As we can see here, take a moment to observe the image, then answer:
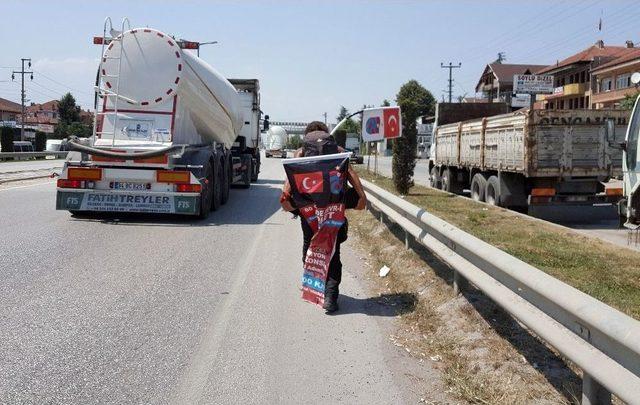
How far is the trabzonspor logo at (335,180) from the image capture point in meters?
6.09

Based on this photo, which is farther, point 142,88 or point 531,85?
point 531,85

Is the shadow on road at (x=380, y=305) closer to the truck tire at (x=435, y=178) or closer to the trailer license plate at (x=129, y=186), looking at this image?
the trailer license plate at (x=129, y=186)

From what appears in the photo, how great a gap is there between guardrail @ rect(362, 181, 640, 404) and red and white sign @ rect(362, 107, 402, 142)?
742cm

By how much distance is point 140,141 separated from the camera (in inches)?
483

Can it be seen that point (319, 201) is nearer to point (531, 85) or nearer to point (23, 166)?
point (23, 166)

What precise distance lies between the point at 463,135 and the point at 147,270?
42.4ft

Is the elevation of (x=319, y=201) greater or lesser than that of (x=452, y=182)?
lesser

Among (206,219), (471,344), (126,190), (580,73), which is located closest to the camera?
(471,344)

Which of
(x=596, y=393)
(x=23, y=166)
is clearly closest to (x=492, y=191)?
(x=596, y=393)

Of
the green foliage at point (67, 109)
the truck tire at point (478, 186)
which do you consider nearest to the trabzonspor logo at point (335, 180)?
the truck tire at point (478, 186)

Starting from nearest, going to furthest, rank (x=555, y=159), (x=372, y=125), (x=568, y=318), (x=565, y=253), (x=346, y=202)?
(x=568, y=318), (x=346, y=202), (x=565, y=253), (x=372, y=125), (x=555, y=159)

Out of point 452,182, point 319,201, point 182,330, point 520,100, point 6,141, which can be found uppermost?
point 520,100

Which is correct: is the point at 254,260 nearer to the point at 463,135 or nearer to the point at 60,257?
the point at 60,257

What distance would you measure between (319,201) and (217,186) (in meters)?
→ 8.54
